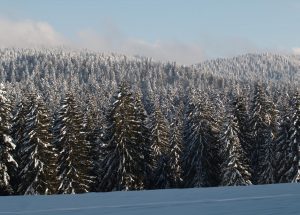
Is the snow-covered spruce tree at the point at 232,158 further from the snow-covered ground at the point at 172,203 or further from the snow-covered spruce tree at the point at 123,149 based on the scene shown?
the snow-covered ground at the point at 172,203

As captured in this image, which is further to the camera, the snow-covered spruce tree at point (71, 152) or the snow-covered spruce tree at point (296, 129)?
the snow-covered spruce tree at point (296, 129)

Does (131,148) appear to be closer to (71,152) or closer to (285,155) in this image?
(71,152)

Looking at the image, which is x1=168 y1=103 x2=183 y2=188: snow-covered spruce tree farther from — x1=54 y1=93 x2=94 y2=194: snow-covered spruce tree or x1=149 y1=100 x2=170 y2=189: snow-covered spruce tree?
x1=54 y1=93 x2=94 y2=194: snow-covered spruce tree

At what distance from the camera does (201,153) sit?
44000mm

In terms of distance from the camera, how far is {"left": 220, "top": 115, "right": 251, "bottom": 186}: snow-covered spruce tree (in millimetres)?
41525

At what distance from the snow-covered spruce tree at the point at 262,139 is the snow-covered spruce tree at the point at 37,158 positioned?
2215 cm

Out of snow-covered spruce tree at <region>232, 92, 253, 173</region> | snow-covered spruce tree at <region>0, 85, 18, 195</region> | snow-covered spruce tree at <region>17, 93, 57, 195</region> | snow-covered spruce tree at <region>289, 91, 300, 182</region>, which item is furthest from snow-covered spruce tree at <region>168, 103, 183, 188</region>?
snow-covered spruce tree at <region>0, 85, 18, 195</region>

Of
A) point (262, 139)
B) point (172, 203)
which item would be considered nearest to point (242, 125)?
point (262, 139)

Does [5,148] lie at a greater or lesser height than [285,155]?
lesser

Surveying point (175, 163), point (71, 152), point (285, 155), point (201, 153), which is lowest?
point (175, 163)

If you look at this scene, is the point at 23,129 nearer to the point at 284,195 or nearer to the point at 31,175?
the point at 31,175

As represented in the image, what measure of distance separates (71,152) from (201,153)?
1323cm

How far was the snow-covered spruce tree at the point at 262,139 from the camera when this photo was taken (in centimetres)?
4556

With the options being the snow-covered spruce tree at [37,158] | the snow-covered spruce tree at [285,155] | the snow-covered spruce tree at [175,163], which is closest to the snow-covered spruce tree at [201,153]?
the snow-covered spruce tree at [175,163]
